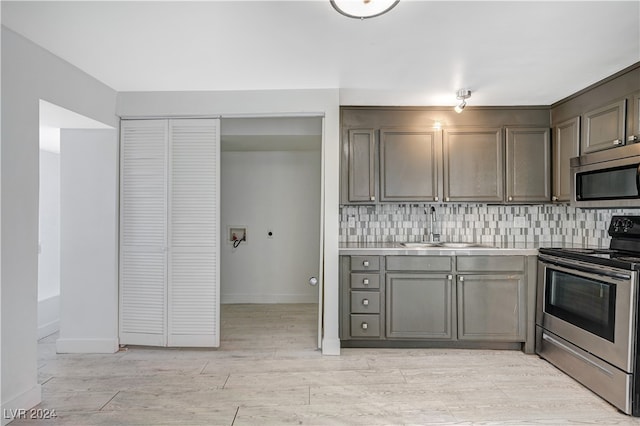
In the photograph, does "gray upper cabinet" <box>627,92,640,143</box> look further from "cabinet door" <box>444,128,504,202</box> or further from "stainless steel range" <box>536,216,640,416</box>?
"cabinet door" <box>444,128,504,202</box>

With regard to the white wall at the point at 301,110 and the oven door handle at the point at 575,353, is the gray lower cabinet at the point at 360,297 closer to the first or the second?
the white wall at the point at 301,110

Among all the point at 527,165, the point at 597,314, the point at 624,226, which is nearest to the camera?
the point at 597,314

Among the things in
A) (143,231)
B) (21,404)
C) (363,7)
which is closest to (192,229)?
(143,231)

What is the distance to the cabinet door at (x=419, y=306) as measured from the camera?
120 inches

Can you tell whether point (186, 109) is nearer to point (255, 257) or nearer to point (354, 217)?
point (354, 217)

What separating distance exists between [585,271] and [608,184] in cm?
67

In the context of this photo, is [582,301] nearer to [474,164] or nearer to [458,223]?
[458,223]

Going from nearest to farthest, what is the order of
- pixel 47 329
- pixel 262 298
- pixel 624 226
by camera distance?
pixel 624 226 < pixel 47 329 < pixel 262 298

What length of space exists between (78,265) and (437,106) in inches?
143

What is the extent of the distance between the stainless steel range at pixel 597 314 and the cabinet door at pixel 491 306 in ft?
0.58

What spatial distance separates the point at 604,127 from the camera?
8.78ft

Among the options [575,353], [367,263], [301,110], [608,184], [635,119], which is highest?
[301,110]

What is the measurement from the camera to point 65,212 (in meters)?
3.03

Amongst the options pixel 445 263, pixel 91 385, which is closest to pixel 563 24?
pixel 445 263
